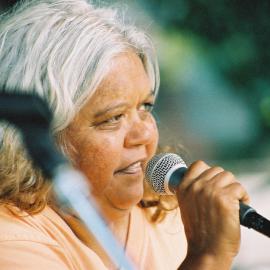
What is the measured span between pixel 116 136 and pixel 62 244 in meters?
0.36

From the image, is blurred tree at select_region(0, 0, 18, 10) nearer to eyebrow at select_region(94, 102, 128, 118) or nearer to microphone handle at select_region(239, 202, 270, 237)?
eyebrow at select_region(94, 102, 128, 118)

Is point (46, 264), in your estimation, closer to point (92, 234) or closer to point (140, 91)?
point (92, 234)

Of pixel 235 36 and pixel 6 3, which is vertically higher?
pixel 235 36

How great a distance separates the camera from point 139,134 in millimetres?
1613

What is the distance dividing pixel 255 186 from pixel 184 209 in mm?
1703

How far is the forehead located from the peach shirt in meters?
0.39

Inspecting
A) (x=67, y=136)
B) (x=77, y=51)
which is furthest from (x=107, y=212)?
(x=77, y=51)

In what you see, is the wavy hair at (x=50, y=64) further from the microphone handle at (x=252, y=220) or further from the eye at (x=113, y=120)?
the microphone handle at (x=252, y=220)

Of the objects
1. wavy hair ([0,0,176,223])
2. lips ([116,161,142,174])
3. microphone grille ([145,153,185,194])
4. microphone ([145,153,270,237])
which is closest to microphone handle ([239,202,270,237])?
microphone ([145,153,270,237])

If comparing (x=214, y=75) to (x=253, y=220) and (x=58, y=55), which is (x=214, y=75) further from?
(x=253, y=220)

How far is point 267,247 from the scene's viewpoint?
9.74 ft

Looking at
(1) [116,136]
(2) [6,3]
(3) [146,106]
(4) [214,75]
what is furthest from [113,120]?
(4) [214,75]

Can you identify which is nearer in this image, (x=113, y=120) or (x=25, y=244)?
(x=25, y=244)

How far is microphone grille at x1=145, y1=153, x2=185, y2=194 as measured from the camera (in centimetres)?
141
